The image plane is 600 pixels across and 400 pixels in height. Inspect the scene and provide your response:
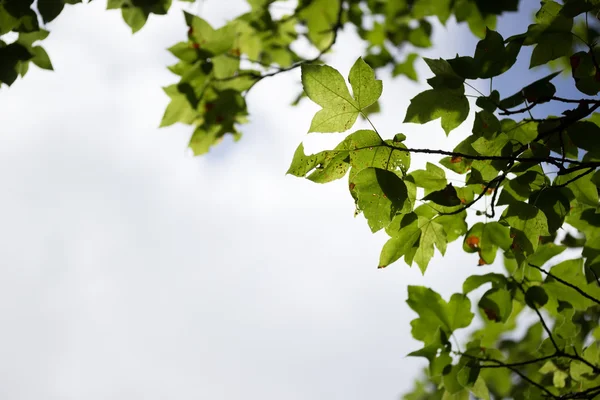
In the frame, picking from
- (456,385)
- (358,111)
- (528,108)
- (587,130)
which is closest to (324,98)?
(358,111)

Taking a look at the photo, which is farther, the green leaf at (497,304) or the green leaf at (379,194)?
the green leaf at (497,304)

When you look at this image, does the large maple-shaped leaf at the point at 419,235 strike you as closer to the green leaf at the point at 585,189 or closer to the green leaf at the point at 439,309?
the green leaf at the point at 439,309

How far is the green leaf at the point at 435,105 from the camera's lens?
4.39ft

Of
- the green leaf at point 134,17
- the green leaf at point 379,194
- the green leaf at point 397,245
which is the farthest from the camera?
the green leaf at point 134,17

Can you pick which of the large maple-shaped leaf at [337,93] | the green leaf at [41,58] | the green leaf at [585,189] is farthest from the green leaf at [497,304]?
the green leaf at [41,58]

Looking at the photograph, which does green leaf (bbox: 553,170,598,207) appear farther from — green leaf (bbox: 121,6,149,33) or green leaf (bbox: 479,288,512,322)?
green leaf (bbox: 121,6,149,33)

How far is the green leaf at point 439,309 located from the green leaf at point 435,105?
703 mm

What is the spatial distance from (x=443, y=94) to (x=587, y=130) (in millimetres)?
420

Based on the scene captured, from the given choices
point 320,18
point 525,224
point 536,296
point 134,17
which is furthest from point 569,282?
point 320,18

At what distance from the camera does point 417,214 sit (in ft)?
4.99

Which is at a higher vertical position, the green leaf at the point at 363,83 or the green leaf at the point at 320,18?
the green leaf at the point at 320,18

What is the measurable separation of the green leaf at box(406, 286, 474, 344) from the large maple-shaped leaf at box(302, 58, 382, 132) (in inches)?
31.0

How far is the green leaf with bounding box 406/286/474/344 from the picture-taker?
1739 millimetres

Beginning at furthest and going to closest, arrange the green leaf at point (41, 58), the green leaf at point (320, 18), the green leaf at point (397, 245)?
the green leaf at point (320, 18)
the green leaf at point (41, 58)
the green leaf at point (397, 245)
